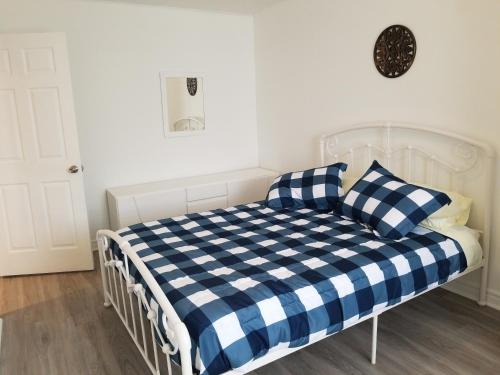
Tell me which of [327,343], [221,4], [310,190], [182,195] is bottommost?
[327,343]

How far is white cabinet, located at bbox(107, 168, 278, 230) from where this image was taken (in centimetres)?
368

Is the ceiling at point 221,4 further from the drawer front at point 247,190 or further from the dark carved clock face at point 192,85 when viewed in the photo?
the drawer front at point 247,190

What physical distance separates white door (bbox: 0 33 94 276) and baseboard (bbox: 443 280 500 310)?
9.36ft

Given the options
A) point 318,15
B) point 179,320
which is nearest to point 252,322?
point 179,320

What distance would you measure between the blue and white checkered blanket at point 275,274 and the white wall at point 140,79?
1398 mm

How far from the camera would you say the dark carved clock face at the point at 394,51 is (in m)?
2.88

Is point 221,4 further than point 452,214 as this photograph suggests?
Yes

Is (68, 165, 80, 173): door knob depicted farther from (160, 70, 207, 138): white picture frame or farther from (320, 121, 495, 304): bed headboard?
(320, 121, 495, 304): bed headboard

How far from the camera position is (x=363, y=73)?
10.7 feet

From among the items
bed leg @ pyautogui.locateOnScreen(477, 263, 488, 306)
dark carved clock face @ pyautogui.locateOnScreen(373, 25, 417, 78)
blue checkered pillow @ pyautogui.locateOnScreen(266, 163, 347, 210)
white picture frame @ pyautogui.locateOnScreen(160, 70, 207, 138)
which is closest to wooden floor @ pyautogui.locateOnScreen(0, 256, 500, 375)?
bed leg @ pyautogui.locateOnScreen(477, 263, 488, 306)

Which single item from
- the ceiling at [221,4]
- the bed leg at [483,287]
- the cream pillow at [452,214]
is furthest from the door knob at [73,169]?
the bed leg at [483,287]

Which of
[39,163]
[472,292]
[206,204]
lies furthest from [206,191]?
[472,292]

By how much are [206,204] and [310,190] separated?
130 centimetres

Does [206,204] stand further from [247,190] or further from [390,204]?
[390,204]
